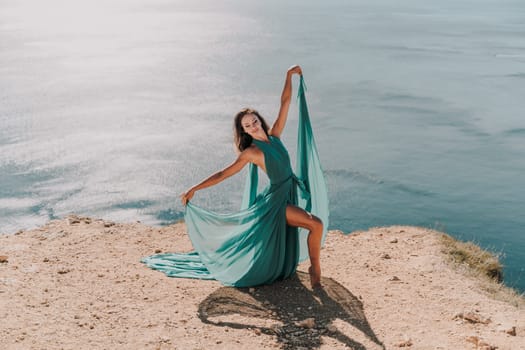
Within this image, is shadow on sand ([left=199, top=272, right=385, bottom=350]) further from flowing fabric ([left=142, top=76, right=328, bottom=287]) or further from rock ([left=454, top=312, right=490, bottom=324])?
rock ([left=454, top=312, right=490, bottom=324])

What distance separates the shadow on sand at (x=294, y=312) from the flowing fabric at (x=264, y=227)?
0.25m

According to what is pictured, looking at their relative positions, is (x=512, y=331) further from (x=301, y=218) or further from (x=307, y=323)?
(x=301, y=218)

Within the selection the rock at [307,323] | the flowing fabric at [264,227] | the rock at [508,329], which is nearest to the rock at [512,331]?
the rock at [508,329]

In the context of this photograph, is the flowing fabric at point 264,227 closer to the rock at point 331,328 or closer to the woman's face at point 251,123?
the woman's face at point 251,123

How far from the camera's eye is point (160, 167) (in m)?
19.0

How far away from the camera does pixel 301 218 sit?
7.24 meters

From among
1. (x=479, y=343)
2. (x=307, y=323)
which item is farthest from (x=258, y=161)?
(x=479, y=343)

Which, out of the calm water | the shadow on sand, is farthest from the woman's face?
the calm water

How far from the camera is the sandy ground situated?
6109mm

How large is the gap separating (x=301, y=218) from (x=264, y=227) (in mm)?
444

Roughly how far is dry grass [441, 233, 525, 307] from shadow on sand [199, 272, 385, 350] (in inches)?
79.1

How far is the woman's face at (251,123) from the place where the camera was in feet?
23.2

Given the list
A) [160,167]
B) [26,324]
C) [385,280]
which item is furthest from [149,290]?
[160,167]

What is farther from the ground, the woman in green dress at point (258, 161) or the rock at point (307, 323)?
the woman in green dress at point (258, 161)
